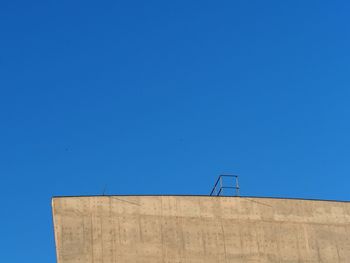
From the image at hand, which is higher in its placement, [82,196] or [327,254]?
[82,196]

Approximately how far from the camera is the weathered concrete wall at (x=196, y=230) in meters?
33.1

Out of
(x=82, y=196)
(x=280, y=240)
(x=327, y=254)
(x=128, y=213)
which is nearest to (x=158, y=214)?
(x=128, y=213)

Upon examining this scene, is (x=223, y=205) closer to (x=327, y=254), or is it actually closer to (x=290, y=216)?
(x=290, y=216)

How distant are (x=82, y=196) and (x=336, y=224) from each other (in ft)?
42.5

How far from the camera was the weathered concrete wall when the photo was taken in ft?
108

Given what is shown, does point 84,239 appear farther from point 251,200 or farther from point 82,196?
point 251,200

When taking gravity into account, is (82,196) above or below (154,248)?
above

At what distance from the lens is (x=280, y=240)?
35656 mm

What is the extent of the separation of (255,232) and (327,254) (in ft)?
13.0

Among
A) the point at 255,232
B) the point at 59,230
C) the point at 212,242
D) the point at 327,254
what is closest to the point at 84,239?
the point at 59,230

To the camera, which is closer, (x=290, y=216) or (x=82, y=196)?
(x=82, y=196)

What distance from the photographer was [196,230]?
34.7m

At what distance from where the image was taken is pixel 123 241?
33.4 meters

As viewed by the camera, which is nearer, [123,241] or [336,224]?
[123,241]
